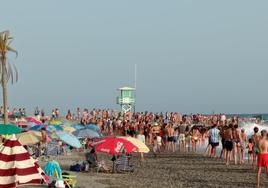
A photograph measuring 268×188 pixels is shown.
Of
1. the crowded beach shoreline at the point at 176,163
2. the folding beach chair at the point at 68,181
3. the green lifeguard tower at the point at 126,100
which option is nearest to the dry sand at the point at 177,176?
the crowded beach shoreline at the point at 176,163

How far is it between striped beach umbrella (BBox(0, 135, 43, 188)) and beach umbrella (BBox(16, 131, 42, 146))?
9023 millimetres

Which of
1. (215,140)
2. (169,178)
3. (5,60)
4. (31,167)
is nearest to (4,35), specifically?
(5,60)

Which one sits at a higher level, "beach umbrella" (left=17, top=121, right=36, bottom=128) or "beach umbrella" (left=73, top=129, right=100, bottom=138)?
"beach umbrella" (left=17, top=121, right=36, bottom=128)

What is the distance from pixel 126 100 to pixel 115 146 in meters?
38.0

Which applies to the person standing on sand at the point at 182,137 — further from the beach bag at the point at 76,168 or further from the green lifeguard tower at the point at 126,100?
the green lifeguard tower at the point at 126,100

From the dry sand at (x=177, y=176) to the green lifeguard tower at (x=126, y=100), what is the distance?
3084 cm

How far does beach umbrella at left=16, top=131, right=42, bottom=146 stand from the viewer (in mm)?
20172

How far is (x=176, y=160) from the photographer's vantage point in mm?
24906

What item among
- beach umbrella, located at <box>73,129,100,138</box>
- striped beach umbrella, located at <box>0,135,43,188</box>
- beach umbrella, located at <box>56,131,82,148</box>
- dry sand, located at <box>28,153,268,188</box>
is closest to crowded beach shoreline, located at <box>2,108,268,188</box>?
dry sand, located at <box>28,153,268,188</box>

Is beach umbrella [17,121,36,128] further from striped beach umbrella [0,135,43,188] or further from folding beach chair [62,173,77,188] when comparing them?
striped beach umbrella [0,135,43,188]

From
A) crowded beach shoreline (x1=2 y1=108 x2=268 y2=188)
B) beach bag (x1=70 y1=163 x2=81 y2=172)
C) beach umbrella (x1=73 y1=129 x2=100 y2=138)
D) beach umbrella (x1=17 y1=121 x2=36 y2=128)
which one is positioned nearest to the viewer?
crowded beach shoreline (x1=2 y1=108 x2=268 y2=188)

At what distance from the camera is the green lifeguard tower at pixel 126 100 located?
55.4 m

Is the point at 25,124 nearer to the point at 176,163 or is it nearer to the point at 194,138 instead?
the point at 194,138

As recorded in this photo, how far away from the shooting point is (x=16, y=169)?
11031 millimetres
